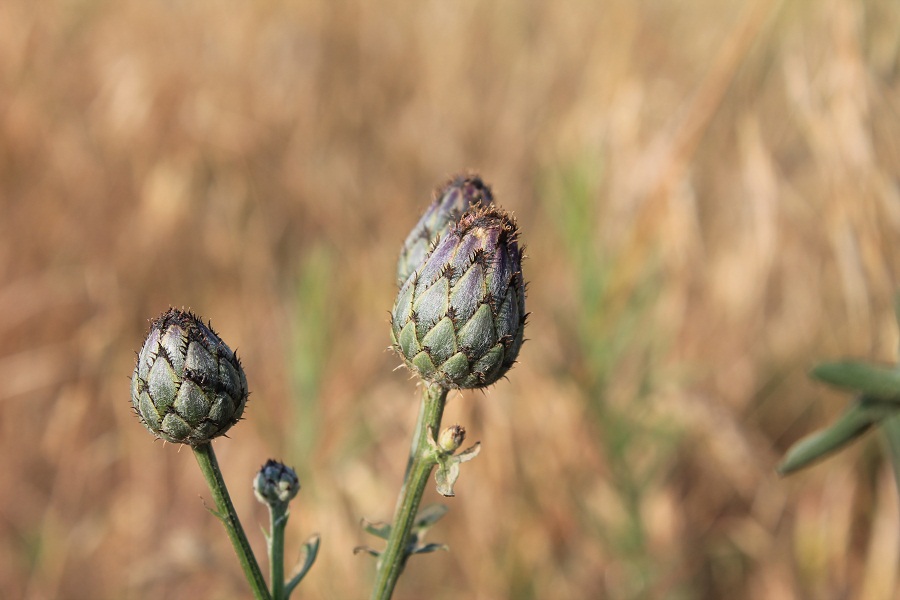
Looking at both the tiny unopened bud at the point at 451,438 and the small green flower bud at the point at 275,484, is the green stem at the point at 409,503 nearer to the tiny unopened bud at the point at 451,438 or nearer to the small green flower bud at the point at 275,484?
the tiny unopened bud at the point at 451,438

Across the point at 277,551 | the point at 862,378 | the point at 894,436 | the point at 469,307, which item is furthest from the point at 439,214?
the point at 894,436

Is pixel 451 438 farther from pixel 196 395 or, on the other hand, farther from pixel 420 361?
pixel 196 395

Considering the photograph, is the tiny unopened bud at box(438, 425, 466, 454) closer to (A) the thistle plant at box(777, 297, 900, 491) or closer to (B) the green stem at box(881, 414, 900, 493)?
(A) the thistle plant at box(777, 297, 900, 491)

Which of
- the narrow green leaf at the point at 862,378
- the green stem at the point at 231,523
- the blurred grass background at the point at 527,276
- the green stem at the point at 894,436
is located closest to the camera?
the green stem at the point at 231,523

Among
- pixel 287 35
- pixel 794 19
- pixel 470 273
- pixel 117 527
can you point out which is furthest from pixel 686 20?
pixel 470 273

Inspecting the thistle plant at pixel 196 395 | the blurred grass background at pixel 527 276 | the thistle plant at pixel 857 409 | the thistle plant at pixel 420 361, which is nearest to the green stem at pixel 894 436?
the thistle plant at pixel 857 409
